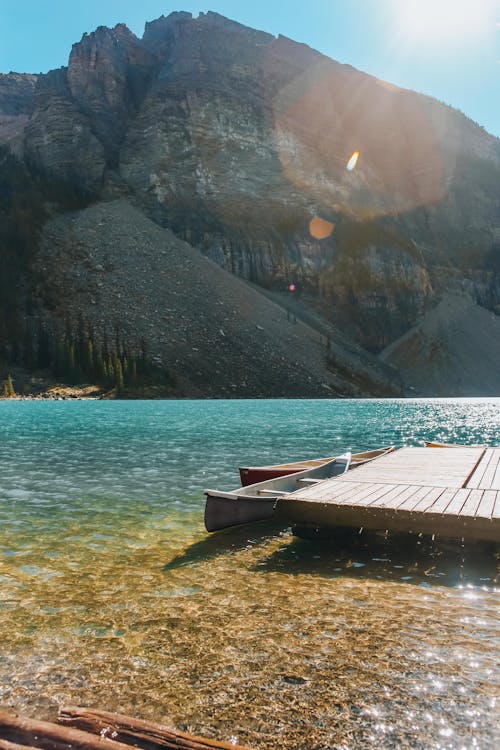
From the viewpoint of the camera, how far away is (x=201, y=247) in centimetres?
17012

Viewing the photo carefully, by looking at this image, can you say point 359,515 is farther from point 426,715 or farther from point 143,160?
point 143,160

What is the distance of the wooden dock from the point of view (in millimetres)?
11820

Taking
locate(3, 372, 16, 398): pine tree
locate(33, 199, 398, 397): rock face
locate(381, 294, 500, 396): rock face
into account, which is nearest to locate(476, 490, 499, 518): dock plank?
locate(33, 199, 398, 397): rock face

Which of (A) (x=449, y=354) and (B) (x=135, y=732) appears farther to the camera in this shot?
(A) (x=449, y=354)

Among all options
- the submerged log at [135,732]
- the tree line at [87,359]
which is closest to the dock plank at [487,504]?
the submerged log at [135,732]

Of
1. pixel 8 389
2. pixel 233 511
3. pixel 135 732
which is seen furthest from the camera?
pixel 8 389

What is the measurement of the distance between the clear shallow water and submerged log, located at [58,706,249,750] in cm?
95

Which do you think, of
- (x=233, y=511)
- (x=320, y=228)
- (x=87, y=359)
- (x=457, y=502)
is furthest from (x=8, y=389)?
(x=457, y=502)

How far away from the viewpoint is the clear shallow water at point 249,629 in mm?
6121

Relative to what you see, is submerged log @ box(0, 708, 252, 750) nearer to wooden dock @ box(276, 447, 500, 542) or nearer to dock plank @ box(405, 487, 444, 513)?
wooden dock @ box(276, 447, 500, 542)

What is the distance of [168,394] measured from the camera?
400ft

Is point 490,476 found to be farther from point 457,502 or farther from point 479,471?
point 457,502

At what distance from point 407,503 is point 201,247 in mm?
163099

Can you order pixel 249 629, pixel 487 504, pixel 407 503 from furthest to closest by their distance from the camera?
1. pixel 407 503
2. pixel 487 504
3. pixel 249 629
